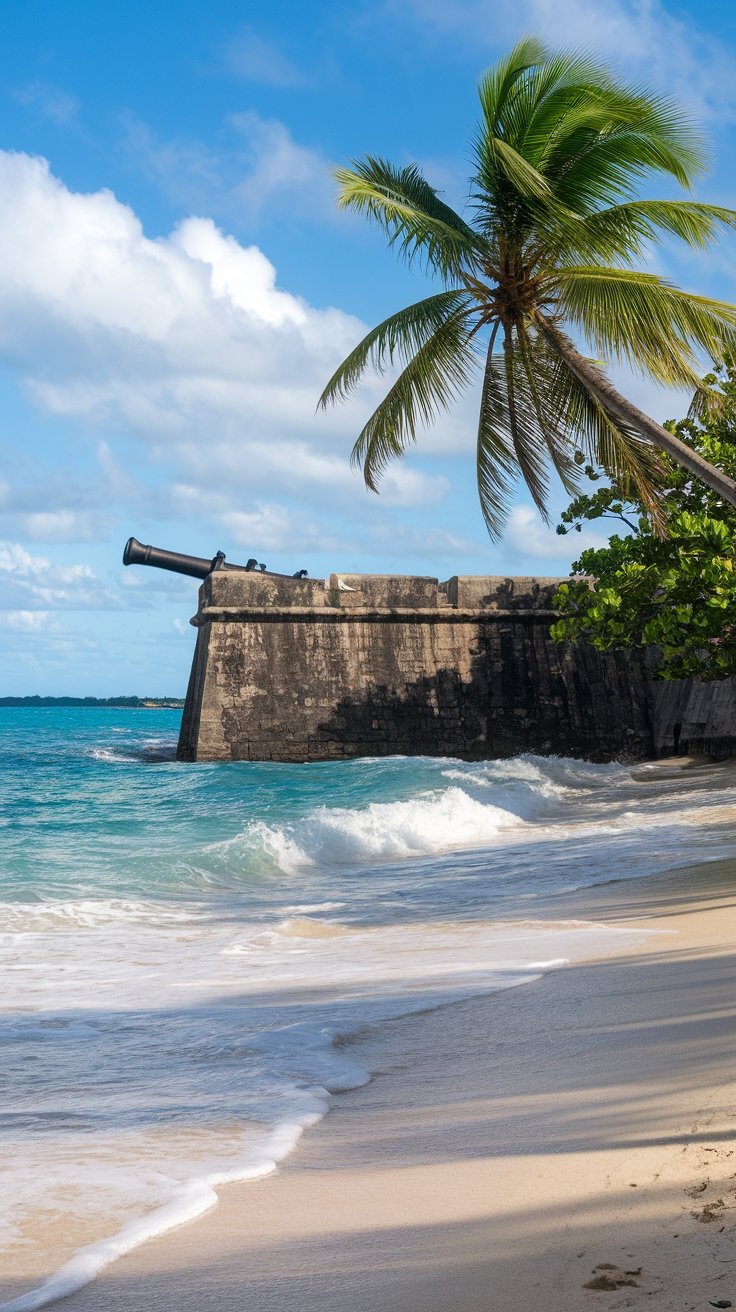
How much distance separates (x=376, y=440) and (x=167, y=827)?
4.00 m

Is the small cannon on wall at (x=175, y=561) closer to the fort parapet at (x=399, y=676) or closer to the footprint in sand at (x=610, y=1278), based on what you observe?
the fort parapet at (x=399, y=676)

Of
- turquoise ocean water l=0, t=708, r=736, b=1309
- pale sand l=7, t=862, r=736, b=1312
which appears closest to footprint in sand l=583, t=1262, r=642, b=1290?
pale sand l=7, t=862, r=736, b=1312

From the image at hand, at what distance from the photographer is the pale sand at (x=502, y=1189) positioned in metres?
1.55

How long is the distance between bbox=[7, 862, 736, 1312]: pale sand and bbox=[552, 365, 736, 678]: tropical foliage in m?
7.27

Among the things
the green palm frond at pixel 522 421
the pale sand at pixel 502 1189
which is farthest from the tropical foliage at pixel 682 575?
the pale sand at pixel 502 1189

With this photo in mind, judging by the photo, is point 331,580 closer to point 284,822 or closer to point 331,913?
point 284,822

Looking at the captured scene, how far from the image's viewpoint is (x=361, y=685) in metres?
17.5

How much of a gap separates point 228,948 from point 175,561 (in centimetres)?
1632

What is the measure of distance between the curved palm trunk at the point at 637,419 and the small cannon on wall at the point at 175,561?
12.1 m

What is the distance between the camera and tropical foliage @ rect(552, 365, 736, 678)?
32.4ft

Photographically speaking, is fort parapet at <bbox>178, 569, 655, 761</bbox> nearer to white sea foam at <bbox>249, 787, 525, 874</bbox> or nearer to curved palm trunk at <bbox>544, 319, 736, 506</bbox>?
white sea foam at <bbox>249, 787, 525, 874</bbox>

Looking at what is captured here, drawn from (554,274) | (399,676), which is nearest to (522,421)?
(554,274)

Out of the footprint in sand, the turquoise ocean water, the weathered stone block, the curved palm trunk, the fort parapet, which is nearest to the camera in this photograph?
the footprint in sand

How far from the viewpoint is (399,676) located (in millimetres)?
17594
